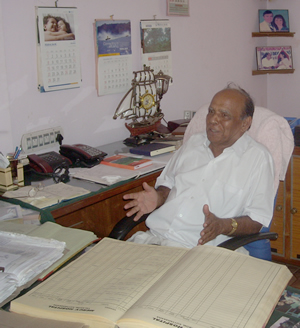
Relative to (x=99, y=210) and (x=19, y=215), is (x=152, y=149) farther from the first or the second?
(x=19, y=215)

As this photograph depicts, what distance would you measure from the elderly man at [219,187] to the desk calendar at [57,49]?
861mm

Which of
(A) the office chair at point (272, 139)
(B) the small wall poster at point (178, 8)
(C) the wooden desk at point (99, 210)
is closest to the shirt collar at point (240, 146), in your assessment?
(A) the office chair at point (272, 139)

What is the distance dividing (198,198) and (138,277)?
0.78 m

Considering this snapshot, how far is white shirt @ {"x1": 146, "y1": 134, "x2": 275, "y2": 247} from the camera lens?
1.71 m

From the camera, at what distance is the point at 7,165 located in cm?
176

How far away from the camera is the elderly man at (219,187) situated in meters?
1.72

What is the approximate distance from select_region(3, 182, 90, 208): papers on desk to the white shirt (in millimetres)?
370

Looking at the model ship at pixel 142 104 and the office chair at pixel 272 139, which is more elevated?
the model ship at pixel 142 104

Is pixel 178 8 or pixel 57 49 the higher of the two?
pixel 178 8

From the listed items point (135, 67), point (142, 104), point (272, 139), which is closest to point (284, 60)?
point (135, 67)

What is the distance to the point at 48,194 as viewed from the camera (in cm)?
168

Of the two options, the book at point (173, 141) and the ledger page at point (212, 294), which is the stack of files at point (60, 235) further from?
the book at point (173, 141)

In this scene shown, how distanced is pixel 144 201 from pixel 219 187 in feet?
1.06

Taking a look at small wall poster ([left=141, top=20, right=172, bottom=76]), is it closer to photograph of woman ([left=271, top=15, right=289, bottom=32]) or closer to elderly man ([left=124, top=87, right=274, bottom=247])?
elderly man ([left=124, top=87, right=274, bottom=247])
